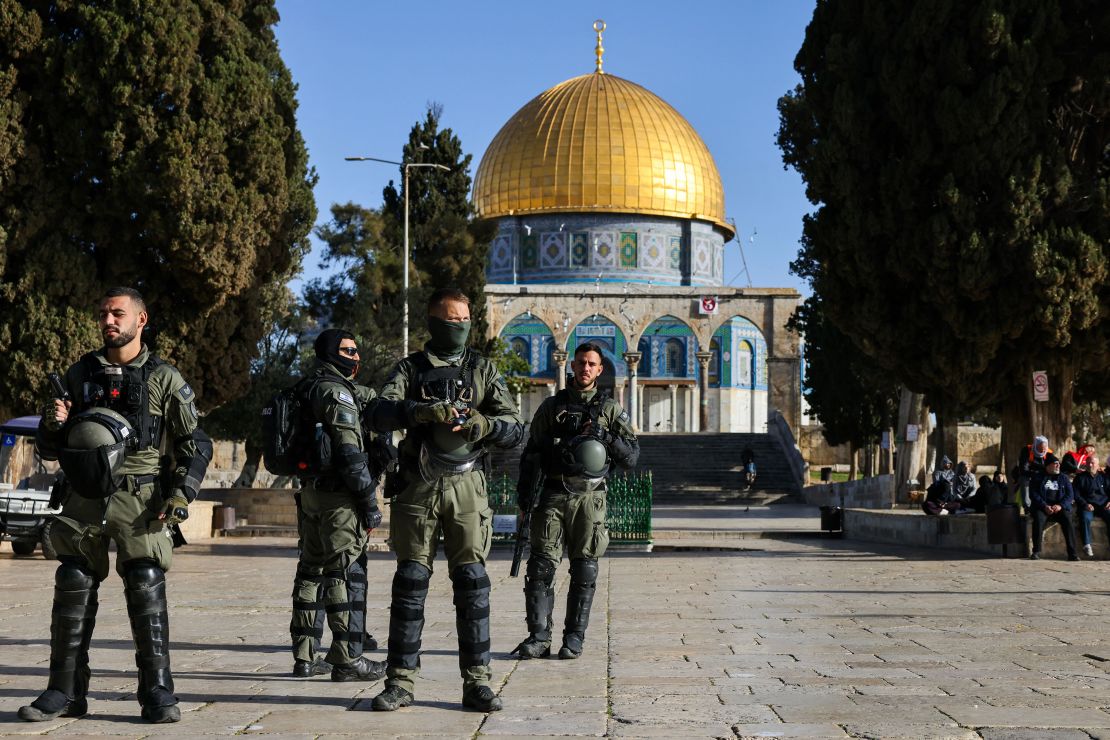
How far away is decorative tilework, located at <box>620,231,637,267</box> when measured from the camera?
179ft

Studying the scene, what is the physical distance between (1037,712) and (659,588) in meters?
6.46

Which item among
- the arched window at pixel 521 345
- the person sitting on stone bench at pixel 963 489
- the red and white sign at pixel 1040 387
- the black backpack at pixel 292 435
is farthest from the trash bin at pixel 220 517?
A: the arched window at pixel 521 345

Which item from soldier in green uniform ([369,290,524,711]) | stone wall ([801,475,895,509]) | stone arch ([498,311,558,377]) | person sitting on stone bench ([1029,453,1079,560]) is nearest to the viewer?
soldier in green uniform ([369,290,524,711])

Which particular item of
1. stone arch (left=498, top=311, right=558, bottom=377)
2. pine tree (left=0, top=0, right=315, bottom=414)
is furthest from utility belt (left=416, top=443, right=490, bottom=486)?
stone arch (left=498, top=311, right=558, bottom=377)

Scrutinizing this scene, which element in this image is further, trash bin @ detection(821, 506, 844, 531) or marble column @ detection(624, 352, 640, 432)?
marble column @ detection(624, 352, 640, 432)

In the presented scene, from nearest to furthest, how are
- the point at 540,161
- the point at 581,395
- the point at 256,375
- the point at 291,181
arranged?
the point at 581,395 < the point at 291,181 < the point at 256,375 < the point at 540,161

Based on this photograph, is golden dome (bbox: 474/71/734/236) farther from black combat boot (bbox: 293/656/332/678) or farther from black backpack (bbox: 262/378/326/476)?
black combat boot (bbox: 293/656/332/678)

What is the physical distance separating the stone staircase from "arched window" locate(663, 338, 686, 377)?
36.5 feet

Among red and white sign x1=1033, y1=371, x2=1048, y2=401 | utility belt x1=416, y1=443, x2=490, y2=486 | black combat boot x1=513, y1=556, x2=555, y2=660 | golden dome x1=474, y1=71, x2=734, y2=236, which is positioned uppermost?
golden dome x1=474, y1=71, x2=734, y2=236

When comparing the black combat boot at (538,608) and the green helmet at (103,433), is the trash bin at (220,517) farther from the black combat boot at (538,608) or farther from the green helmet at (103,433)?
the green helmet at (103,433)

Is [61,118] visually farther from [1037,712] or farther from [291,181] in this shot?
[1037,712]

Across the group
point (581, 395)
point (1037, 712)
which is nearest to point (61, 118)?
point (581, 395)

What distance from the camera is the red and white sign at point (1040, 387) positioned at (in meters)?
16.8

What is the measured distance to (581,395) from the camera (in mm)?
7395
